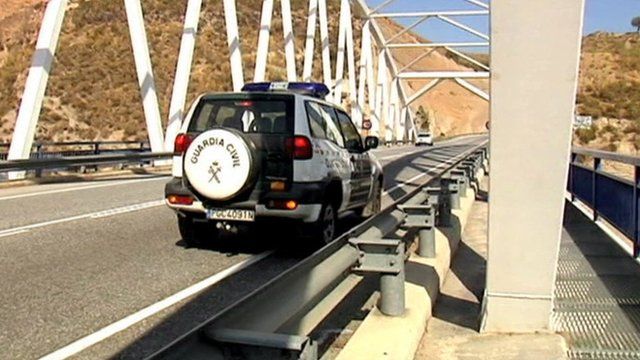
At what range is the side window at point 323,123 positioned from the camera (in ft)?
27.4

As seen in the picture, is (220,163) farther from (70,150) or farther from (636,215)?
(70,150)

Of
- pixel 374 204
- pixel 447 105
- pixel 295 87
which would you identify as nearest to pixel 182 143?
Result: pixel 295 87

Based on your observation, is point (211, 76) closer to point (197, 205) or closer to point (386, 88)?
point (386, 88)

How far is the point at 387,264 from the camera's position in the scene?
15.3ft

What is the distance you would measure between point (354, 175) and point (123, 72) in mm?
51326

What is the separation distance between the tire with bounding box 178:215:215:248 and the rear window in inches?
43.9

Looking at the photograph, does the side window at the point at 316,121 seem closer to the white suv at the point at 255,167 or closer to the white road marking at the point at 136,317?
the white suv at the point at 255,167

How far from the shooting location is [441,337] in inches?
194

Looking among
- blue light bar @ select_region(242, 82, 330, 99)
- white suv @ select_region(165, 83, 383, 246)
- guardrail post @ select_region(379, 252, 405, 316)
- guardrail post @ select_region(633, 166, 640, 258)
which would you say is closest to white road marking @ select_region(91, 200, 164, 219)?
white suv @ select_region(165, 83, 383, 246)

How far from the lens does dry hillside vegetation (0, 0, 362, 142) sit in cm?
4969

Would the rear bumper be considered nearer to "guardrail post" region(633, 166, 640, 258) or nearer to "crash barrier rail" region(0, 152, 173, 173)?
"guardrail post" region(633, 166, 640, 258)

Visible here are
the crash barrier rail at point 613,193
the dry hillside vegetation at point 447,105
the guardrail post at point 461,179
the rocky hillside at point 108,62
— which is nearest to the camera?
the crash barrier rail at point 613,193

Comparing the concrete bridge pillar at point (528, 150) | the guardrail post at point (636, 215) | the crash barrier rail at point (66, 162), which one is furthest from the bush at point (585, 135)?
the concrete bridge pillar at point (528, 150)

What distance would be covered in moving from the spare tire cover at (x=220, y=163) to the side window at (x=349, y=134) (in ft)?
7.96
